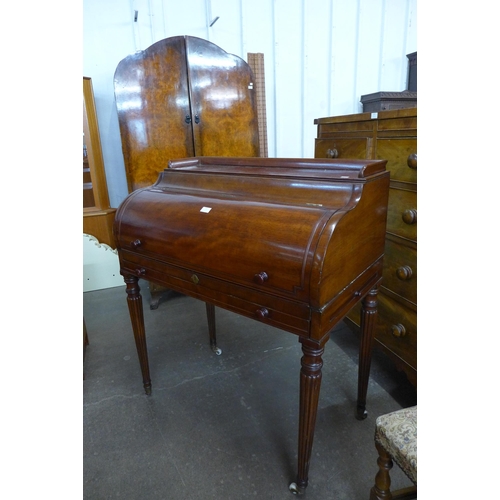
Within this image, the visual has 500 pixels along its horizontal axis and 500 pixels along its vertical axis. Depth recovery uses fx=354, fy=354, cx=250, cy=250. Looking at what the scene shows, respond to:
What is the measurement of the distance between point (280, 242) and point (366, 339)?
0.78 m

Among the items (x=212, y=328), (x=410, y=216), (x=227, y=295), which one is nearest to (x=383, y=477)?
(x=227, y=295)

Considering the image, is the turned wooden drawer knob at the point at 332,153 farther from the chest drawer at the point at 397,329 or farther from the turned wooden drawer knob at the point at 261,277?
the turned wooden drawer knob at the point at 261,277

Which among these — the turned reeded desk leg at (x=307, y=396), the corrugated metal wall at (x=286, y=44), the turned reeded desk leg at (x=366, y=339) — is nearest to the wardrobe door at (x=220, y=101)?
the corrugated metal wall at (x=286, y=44)

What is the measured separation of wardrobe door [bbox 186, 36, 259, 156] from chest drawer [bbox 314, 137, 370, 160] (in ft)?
2.72

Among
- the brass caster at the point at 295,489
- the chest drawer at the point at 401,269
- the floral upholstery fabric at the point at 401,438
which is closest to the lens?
the floral upholstery fabric at the point at 401,438

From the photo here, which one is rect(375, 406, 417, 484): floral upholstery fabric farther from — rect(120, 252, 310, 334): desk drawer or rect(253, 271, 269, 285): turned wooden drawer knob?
rect(253, 271, 269, 285): turned wooden drawer knob

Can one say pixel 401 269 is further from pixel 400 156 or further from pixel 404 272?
pixel 400 156

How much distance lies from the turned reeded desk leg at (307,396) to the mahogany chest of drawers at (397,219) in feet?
2.37

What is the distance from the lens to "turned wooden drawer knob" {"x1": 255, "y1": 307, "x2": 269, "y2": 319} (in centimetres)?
121

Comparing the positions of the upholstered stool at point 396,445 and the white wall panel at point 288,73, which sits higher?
the white wall panel at point 288,73

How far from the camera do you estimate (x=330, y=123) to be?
81.7 inches

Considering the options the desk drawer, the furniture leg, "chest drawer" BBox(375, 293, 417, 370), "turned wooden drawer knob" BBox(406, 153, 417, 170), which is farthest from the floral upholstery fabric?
the furniture leg

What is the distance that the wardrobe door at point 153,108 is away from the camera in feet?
8.25
